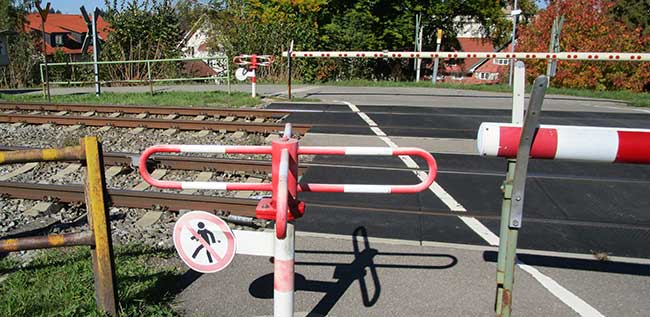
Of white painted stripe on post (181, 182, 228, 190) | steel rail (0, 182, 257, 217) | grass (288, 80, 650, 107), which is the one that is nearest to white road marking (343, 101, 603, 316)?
steel rail (0, 182, 257, 217)

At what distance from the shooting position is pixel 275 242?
2.70 m

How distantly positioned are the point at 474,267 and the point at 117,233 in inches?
135

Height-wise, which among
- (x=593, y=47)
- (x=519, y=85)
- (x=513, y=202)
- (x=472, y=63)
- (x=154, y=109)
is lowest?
(x=154, y=109)

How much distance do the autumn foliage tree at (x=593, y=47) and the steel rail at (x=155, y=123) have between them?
66.4 ft

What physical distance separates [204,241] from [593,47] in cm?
2813

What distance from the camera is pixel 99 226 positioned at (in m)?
3.15

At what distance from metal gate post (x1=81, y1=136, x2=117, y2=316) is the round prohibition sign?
63 cm

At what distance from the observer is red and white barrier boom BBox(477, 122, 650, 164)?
2.50 m

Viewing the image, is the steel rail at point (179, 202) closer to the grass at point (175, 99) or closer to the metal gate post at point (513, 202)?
the metal gate post at point (513, 202)

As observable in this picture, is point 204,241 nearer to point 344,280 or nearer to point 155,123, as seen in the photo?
point 344,280

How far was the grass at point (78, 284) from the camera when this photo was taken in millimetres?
3436

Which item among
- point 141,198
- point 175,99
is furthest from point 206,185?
point 175,99

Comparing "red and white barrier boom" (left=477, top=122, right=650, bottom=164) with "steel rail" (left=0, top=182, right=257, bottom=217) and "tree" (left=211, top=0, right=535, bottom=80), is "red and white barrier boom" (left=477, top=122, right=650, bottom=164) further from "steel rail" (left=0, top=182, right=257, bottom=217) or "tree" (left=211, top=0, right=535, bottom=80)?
"tree" (left=211, top=0, right=535, bottom=80)

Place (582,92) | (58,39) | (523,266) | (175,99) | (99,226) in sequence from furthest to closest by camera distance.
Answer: (58,39)
(582,92)
(175,99)
(523,266)
(99,226)
